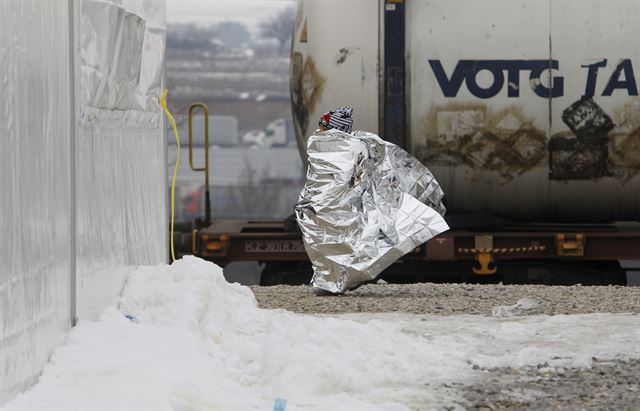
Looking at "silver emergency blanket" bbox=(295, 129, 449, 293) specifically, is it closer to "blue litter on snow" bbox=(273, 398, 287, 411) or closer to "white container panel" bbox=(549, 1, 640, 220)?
"white container panel" bbox=(549, 1, 640, 220)

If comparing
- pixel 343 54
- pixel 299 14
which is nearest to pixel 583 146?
pixel 343 54

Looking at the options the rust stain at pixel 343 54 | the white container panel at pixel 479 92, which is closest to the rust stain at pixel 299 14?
the rust stain at pixel 343 54

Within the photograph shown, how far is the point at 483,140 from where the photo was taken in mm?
11609

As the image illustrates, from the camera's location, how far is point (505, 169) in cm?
1174

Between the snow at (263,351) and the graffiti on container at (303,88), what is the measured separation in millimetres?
3922

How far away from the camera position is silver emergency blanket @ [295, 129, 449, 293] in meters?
9.83

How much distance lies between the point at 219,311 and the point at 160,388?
6.84 ft

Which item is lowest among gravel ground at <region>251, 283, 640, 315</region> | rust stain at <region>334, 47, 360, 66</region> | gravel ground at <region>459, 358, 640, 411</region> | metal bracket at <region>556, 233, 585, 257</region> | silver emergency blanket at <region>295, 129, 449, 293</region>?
gravel ground at <region>251, 283, 640, 315</region>

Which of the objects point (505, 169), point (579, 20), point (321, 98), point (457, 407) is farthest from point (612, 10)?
point (457, 407)

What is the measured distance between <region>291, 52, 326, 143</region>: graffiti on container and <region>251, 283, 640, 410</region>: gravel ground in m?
1.88

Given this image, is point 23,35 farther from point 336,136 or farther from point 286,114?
point 286,114

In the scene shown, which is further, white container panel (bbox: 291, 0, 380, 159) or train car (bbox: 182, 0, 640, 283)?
white container panel (bbox: 291, 0, 380, 159)

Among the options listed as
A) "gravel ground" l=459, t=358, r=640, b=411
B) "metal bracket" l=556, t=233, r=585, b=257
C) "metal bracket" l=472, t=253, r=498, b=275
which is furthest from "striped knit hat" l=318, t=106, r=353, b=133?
"gravel ground" l=459, t=358, r=640, b=411

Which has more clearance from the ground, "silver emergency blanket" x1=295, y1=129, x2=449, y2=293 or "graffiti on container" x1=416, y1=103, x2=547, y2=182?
"graffiti on container" x1=416, y1=103, x2=547, y2=182
